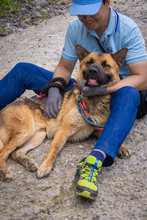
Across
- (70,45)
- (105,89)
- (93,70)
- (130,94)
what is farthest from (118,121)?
(70,45)

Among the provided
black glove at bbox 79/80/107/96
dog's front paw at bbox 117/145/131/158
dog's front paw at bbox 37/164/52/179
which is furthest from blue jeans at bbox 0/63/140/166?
dog's front paw at bbox 37/164/52/179

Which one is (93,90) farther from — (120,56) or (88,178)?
(88,178)

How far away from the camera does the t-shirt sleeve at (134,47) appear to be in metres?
2.77

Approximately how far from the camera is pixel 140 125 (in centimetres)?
334

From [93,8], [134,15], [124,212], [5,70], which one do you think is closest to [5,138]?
[124,212]

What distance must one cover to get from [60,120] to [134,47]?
4.38ft

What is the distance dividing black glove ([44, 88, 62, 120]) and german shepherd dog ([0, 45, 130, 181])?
0.07 meters

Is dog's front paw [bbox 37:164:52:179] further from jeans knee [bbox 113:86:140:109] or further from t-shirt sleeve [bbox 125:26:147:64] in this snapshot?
t-shirt sleeve [bbox 125:26:147:64]

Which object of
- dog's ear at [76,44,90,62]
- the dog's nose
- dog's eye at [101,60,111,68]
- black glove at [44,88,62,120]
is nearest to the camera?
the dog's nose

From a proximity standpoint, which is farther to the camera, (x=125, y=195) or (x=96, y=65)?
(x=96, y=65)

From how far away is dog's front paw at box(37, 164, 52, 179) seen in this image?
2453 millimetres

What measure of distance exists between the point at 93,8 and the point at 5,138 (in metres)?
1.87

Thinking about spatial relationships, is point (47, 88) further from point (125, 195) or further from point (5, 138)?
point (125, 195)

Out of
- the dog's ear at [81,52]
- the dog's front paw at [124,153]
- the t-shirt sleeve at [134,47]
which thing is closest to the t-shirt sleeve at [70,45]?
the dog's ear at [81,52]
